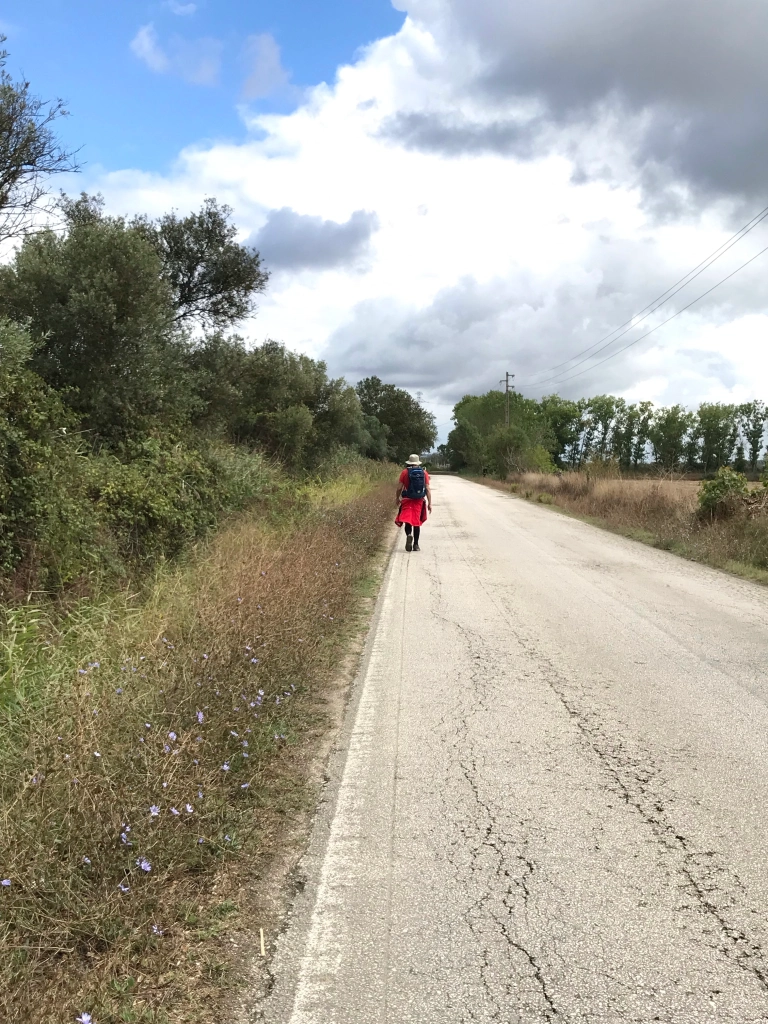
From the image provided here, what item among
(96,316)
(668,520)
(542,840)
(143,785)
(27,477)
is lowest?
(542,840)

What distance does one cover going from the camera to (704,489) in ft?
57.1

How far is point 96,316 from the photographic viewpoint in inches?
404

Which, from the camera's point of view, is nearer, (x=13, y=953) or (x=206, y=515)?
(x=13, y=953)

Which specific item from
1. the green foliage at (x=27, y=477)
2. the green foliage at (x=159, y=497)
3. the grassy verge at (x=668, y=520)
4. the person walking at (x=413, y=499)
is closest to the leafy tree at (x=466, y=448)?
the grassy verge at (x=668, y=520)

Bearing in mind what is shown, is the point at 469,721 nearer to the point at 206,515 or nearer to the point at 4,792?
the point at 4,792

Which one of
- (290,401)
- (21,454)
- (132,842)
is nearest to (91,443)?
(21,454)

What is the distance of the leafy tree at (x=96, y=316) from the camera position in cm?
1006

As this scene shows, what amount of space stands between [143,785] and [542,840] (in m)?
1.92

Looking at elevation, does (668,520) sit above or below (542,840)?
above

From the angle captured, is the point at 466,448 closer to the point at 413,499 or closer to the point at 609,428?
the point at 609,428

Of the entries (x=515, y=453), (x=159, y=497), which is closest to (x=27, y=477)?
(x=159, y=497)

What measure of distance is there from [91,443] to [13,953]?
809 cm

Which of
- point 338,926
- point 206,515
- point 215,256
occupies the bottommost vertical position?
point 338,926

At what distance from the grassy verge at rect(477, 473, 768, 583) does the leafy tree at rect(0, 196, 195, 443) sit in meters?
10.2
